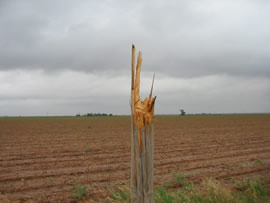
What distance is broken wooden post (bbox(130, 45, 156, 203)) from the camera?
6.57 ft

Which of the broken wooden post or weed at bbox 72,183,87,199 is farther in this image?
weed at bbox 72,183,87,199

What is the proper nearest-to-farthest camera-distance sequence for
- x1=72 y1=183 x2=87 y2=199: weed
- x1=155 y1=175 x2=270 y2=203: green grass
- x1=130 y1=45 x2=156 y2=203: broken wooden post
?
1. x1=130 y1=45 x2=156 y2=203: broken wooden post
2. x1=155 y1=175 x2=270 y2=203: green grass
3. x1=72 y1=183 x2=87 y2=199: weed

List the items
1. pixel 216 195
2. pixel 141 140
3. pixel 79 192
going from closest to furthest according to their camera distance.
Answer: pixel 141 140 → pixel 216 195 → pixel 79 192

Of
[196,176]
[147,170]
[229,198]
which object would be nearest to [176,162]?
[196,176]

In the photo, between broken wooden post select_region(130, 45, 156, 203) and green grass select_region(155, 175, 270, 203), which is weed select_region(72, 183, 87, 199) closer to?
green grass select_region(155, 175, 270, 203)

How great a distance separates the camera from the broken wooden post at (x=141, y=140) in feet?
6.57

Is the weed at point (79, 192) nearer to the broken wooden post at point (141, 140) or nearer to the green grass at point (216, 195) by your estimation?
the green grass at point (216, 195)

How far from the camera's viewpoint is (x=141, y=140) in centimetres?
204

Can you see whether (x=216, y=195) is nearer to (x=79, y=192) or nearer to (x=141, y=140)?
(x=141, y=140)

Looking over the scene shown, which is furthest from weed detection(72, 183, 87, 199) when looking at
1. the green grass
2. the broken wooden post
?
the broken wooden post

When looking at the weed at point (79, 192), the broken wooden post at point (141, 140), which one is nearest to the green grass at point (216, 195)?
the broken wooden post at point (141, 140)

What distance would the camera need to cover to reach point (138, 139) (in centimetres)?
204

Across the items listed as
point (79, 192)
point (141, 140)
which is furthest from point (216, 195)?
point (79, 192)

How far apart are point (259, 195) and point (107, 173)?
171 inches
